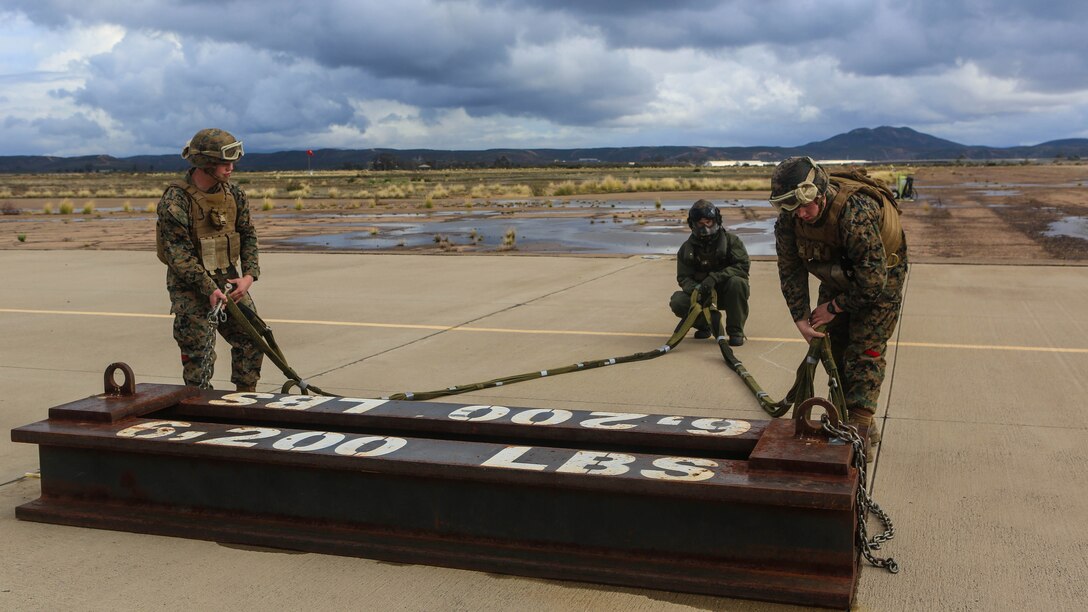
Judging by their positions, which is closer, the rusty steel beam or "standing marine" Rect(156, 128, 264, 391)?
the rusty steel beam

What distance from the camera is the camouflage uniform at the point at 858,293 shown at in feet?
16.1

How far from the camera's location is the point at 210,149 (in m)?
5.64

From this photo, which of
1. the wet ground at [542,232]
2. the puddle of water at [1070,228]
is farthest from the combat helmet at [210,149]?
the puddle of water at [1070,228]

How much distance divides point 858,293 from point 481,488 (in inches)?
90.5

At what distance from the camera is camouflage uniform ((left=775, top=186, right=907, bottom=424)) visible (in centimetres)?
490

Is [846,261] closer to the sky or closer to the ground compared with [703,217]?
closer to the ground

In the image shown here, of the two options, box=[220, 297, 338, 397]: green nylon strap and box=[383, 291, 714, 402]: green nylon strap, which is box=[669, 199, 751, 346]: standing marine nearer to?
box=[383, 291, 714, 402]: green nylon strap

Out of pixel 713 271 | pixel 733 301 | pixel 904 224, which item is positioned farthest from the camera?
pixel 904 224

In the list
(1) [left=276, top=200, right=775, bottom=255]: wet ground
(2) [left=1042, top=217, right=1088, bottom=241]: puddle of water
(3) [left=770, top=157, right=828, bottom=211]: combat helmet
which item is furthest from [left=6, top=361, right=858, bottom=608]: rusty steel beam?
(2) [left=1042, top=217, right=1088, bottom=241]: puddle of water

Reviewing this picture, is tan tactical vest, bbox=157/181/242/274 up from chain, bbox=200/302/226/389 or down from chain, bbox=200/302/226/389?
up

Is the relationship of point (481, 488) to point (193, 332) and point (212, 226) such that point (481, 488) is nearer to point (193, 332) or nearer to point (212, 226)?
point (193, 332)

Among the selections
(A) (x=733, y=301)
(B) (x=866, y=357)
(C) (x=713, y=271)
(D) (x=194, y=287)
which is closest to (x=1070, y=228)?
(C) (x=713, y=271)

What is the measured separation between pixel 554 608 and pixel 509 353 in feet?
14.9

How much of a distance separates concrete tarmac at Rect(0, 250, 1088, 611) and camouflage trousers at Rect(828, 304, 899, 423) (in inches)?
13.5
